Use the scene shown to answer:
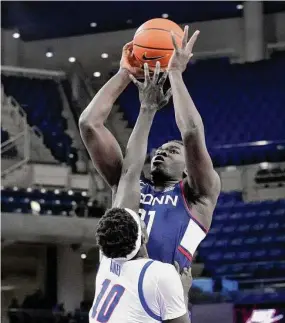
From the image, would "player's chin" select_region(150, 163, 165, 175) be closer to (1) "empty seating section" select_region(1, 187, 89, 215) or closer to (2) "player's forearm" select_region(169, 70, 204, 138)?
(2) "player's forearm" select_region(169, 70, 204, 138)

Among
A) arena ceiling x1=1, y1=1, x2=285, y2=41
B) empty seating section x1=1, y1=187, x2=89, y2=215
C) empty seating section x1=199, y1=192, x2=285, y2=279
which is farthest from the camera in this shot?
arena ceiling x1=1, y1=1, x2=285, y2=41

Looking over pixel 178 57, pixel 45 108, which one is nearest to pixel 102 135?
pixel 178 57

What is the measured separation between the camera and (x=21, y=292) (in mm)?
15523

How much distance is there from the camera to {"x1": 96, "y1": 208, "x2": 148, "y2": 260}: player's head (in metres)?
2.83

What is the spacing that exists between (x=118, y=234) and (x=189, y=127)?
566 millimetres

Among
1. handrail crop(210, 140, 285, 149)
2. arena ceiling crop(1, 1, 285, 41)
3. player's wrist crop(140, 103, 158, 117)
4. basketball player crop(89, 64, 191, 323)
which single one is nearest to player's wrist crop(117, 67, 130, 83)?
player's wrist crop(140, 103, 158, 117)

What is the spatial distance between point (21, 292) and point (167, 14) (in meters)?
5.78

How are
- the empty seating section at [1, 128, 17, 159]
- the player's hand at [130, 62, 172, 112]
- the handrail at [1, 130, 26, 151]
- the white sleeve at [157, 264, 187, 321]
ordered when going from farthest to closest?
the empty seating section at [1, 128, 17, 159] < the handrail at [1, 130, 26, 151] < the player's hand at [130, 62, 172, 112] < the white sleeve at [157, 264, 187, 321]

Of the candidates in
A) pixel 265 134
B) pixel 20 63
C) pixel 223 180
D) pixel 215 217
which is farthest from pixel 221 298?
pixel 20 63

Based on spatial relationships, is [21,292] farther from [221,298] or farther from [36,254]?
[221,298]

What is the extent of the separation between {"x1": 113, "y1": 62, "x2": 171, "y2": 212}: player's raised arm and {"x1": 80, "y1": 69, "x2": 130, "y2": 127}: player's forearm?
55 millimetres

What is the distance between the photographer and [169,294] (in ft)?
9.26

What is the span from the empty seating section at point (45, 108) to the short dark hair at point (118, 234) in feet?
36.9

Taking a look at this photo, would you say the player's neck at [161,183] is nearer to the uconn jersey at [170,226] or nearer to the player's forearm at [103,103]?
the uconn jersey at [170,226]
